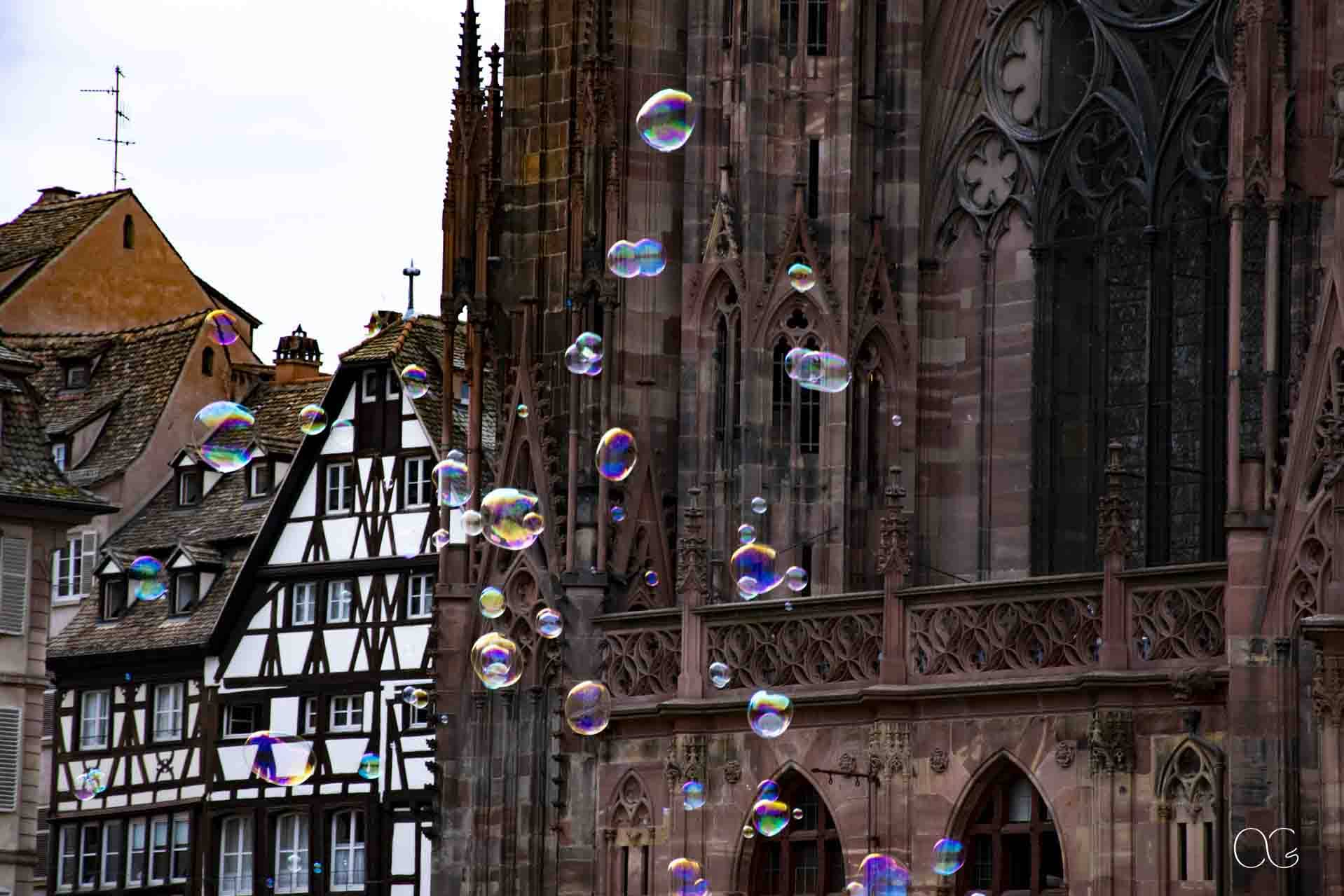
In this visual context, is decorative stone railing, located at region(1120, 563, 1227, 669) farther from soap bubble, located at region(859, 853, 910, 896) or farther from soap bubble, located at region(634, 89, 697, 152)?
soap bubble, located at region(634, 89, 697, 152)

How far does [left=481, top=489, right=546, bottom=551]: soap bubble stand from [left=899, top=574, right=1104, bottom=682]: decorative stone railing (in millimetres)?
4535

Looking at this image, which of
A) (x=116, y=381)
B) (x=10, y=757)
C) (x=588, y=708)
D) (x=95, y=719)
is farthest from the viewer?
(x=116, y=381)

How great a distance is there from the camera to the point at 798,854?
46188 millimetres

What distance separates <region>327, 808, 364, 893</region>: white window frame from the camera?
7094 centimetres

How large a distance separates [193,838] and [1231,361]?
1384 inches

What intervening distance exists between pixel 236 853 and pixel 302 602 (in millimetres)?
4881

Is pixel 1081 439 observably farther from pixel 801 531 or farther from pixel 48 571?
pixel 48 571

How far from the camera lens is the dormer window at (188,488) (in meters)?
77.8

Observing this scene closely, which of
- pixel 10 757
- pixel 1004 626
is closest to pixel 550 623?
pixel 1004 626

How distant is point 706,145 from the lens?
164ft

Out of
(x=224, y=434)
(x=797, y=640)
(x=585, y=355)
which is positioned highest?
(x=585, y=355)

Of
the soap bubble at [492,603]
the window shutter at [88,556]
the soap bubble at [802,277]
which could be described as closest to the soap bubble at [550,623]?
the soap bubble at [492,603]

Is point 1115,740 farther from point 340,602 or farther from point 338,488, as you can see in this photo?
point 338,488

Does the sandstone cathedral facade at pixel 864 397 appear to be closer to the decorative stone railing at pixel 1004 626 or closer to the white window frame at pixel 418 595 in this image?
the decorative stone railing at pixel 1004 626
